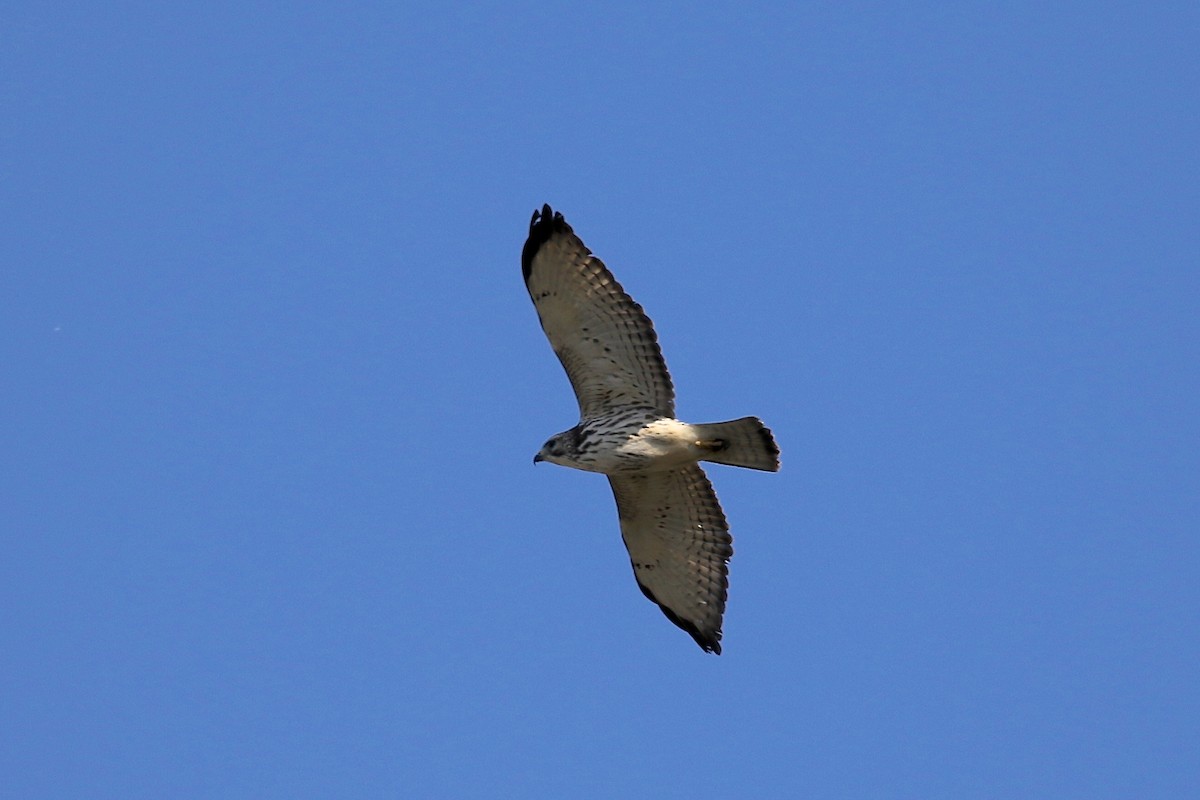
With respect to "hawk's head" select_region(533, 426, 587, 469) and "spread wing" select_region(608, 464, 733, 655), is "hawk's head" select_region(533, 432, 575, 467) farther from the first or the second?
"spread wing" select_region(608, 464, 733, 655)

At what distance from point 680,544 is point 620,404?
4.45ft

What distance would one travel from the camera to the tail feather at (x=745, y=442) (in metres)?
11.5

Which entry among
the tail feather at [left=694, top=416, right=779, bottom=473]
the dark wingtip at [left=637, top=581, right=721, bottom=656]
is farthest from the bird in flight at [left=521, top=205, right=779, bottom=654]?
the dark wingtip at [left=637, top=581, right=721, bottom=656]

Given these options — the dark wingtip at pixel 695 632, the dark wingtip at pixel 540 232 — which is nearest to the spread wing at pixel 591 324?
the dark wingtip at pixel 540 232

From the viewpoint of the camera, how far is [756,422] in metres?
11.4

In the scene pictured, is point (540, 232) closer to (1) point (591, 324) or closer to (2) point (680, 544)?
(1) point (591, 324)

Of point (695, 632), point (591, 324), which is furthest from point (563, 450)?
point (695, 632)

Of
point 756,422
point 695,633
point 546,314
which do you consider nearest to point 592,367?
point 546,314

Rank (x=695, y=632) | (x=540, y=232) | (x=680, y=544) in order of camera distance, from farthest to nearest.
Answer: (x=695, y=632) → (x=680, y=544) → (x=540, y=232)

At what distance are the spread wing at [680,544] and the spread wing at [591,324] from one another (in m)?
0.74

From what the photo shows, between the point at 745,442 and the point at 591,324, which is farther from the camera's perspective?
the point at 591,324

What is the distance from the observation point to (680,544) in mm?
12547

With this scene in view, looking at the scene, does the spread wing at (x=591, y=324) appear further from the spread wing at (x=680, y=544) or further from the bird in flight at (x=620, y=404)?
the spread wing at (x=680, y=544)

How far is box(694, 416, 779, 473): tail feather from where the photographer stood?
1146 centimetres
